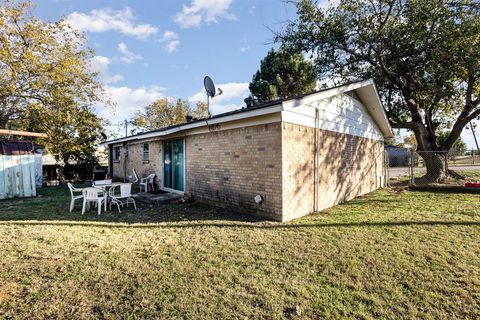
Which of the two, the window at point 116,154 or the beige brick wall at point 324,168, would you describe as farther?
the window at point 116,154

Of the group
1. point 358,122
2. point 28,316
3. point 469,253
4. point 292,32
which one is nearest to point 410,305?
point 469,253

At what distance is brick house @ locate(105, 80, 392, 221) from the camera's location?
6.15 metres

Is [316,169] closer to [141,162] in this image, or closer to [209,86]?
[209,86]

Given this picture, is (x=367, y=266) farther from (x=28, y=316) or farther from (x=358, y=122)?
(x=358, y=122)

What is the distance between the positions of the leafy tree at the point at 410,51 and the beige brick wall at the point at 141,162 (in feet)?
34.3

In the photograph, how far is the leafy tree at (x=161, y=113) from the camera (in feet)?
115

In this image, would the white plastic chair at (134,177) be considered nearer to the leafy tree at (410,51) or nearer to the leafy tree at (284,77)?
the leafy tree at (410,51)

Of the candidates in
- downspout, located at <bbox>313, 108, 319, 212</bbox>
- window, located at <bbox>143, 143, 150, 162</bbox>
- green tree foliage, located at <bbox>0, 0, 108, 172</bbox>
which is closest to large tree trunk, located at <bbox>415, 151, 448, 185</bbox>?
downspout, located at <bbox>313, 108, 319, 212</bbox>

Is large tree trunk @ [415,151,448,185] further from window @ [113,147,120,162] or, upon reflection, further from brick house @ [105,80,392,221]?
window @ [113,147,120,162]

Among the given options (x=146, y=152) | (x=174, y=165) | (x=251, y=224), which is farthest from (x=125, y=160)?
(x=251, y=224)

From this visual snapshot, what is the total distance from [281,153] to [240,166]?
1.48m

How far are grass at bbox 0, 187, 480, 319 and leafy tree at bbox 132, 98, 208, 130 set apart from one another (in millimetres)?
29992

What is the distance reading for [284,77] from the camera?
73.7 feet

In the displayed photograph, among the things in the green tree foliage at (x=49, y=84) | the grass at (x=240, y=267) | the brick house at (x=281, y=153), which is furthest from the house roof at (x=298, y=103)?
the green tree foliage at (x=49, y=84)
